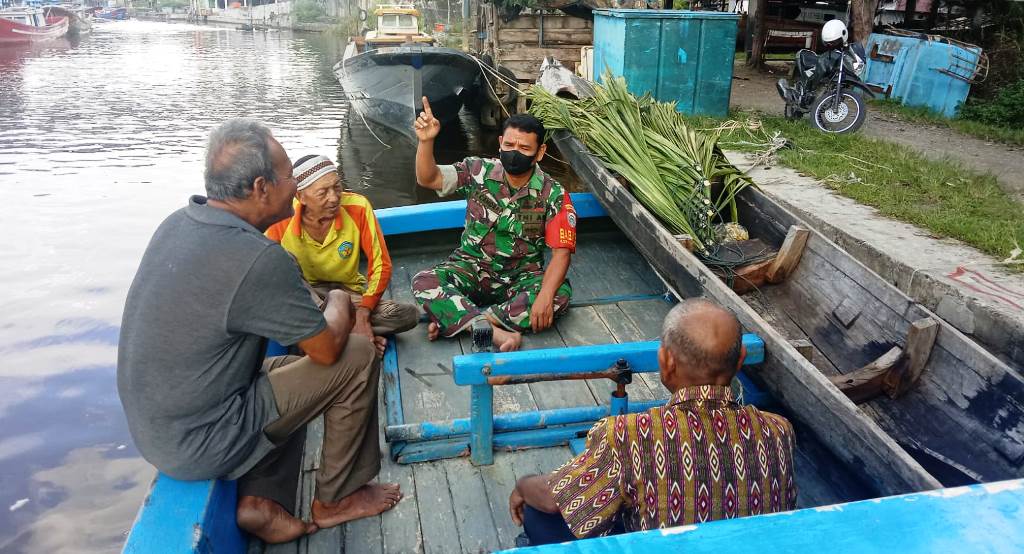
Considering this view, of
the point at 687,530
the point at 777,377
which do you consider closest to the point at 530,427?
the point at 777,377

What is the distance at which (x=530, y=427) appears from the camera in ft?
8.29

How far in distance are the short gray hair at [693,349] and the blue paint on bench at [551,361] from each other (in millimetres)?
753

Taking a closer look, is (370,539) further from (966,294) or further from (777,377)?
(966,294)

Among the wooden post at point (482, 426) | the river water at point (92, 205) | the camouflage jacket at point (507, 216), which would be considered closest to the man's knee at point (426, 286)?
the camouflage jacket at point (507, 216)

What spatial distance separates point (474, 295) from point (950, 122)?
770cm

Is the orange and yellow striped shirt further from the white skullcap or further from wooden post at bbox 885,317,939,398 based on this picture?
wooden post at bbox 885,317,939,398

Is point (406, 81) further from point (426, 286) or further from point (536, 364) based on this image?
point (536, 364)

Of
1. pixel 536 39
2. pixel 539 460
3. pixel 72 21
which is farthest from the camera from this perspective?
pixel 72 21

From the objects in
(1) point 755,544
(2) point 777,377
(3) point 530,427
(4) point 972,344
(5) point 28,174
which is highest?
(1) point 755,544

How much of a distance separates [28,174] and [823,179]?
36.2 ft

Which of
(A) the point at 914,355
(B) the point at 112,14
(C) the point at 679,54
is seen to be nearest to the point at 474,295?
(A) the point at 914,355

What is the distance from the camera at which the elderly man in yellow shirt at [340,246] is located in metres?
2.91

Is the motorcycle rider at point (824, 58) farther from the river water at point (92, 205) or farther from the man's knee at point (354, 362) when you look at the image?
the man's knee at point (354, 362)

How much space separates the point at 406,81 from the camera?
39.7ft
